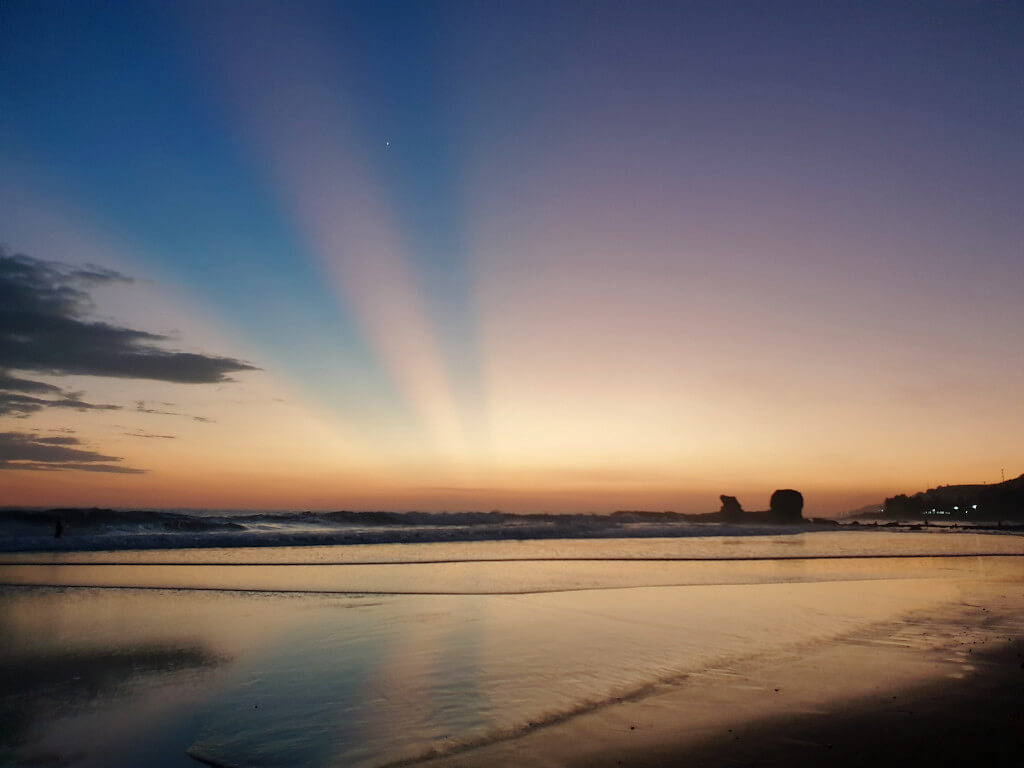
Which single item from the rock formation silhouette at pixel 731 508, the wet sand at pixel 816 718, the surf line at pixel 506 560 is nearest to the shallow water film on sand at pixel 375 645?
the wet sand at pixel 816 718

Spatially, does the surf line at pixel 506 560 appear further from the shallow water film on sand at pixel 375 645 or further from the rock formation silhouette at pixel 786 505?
the rock formation silhouette at pixel 786 505

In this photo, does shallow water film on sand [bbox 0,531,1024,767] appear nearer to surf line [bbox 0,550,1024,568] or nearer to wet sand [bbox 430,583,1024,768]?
wet sand [bbox 430,583,1024,768]

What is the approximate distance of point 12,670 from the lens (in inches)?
356

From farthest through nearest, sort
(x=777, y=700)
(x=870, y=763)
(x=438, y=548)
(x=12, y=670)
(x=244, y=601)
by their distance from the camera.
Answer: (x=438, y=548), (x=244, y=601), (x=12, y=670), (x=777, y=700), (x=870, y=763)

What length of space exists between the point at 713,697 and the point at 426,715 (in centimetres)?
333

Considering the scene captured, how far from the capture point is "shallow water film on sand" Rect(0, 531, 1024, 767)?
6.40 m

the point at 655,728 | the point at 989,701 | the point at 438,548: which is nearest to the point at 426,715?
the point at 655,728

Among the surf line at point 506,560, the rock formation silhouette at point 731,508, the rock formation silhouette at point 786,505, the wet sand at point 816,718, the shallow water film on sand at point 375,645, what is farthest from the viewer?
the rock formation silhouette at point 731,508

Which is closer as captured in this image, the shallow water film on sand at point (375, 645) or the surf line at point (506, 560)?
the shallow water film on sand at point (375, 645)

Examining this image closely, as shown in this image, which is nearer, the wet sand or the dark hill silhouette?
the wet sand

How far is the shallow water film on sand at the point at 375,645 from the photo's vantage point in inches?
252

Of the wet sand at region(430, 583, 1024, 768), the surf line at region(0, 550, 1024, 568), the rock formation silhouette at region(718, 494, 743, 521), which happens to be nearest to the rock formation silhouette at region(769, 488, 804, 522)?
the rock formation silhouette at region(718, 494, 743, 521)

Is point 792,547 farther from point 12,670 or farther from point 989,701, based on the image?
point 12,670

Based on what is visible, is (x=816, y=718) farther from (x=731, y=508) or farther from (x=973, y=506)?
(x=973, y=506)
